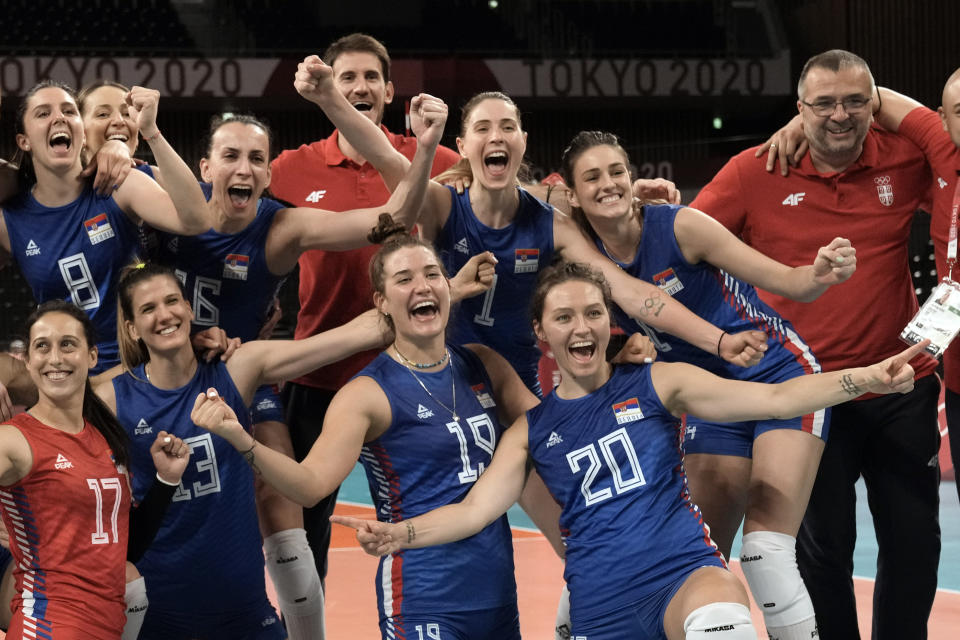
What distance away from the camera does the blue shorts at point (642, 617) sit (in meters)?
3.92

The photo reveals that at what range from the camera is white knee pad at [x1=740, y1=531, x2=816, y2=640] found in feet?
14.2

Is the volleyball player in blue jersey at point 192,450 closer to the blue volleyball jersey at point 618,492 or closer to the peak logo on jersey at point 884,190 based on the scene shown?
the blue volleyball jersey at point 618,492

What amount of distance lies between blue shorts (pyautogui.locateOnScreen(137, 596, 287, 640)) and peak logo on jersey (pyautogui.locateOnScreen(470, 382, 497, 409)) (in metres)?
1.14

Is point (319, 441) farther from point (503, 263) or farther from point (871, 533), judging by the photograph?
point (871, 533)

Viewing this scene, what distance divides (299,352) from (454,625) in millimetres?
1146

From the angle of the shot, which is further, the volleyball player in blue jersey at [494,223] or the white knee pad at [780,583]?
the volleyball player in blue jersey at [494,223]

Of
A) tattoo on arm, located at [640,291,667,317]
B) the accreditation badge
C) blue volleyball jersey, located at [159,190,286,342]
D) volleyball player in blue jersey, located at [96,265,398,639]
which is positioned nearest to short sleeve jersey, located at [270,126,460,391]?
blue volleyball jersey, located at [159,190,286,342]

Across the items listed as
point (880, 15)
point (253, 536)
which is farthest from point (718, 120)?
point (253, 536)

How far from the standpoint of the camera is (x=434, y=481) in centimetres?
421

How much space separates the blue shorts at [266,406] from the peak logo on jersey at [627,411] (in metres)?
1.58

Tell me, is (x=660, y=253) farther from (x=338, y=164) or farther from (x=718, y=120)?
(x=718, y=120)

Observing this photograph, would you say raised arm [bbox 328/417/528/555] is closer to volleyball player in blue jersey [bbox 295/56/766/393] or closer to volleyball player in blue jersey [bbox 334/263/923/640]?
volleyball player in blue jersey [bbox 334/263/923/640]

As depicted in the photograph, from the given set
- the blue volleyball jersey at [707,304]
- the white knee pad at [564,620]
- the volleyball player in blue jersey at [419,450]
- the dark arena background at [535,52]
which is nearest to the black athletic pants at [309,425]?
the volleyball player in blue jersey at [419,450]

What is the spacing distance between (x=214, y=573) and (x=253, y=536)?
203 mm
